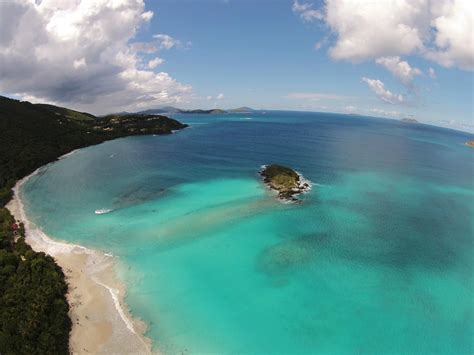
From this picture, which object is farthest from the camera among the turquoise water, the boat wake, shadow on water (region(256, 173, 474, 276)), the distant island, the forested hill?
the forested hill

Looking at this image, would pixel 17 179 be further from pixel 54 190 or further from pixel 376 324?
pixel 376 324

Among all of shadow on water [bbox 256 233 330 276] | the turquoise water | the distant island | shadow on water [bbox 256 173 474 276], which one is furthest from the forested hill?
shadow on water [bbox 256 173 474 276]

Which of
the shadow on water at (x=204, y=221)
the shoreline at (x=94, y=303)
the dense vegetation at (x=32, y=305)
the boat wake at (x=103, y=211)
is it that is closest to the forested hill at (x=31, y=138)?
the boat wake at (x=103, y=211)

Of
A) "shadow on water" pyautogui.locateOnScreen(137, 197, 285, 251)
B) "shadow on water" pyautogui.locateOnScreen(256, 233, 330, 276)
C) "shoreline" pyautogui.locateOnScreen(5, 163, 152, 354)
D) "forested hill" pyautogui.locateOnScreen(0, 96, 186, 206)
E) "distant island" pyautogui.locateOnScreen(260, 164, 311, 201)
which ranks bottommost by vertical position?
"shoreline" pyautogui.locateOnScreen(5, 163, 152, 354)

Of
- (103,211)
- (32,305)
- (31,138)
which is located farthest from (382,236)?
(31,138)

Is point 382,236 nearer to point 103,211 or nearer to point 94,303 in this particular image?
point 94,303

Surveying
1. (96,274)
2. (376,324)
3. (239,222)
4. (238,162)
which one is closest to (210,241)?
(239,222)

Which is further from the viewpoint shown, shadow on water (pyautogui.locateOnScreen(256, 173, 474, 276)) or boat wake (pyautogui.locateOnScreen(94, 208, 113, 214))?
boat wake (pyautogui.locateOnScreen(94, 208, 113, 214))

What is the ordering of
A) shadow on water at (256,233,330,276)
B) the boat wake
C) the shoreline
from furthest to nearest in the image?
1. the boat wake
2. shadow on water at (256,233,330,276)
3. the shoreline

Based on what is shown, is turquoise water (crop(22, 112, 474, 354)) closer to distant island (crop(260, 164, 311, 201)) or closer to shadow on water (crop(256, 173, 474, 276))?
shadow on water (crop(256, 173, 474, 276))
